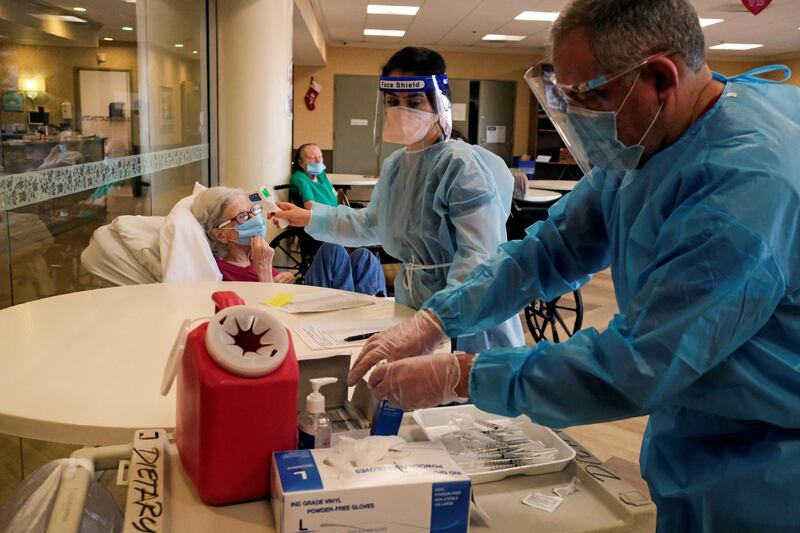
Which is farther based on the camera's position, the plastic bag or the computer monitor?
the computer monitor

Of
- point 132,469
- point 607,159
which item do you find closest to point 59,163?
point 132,469

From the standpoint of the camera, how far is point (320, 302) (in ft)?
6.27

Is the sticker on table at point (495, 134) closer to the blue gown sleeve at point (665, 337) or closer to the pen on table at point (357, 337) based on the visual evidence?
the pen on table at point (357, 337)

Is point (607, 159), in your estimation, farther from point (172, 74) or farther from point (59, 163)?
point (172, 74)

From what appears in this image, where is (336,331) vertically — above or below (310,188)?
below

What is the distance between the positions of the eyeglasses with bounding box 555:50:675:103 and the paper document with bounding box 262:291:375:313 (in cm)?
102

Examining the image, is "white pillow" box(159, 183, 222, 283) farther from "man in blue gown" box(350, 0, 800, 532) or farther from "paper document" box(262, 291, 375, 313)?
"man in blue gown" box(350, 0, 800, 532)

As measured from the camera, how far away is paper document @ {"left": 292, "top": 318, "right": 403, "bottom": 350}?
1544mm

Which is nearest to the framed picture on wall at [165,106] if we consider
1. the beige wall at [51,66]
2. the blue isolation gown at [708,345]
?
the beige wall at [51,66]

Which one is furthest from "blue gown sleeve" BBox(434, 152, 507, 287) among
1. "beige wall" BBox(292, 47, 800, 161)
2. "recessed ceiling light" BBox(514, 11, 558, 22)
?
"beige wall" BBox(292, 47, 800, 161)

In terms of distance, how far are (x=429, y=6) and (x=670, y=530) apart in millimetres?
7401

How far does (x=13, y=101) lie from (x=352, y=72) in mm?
9214

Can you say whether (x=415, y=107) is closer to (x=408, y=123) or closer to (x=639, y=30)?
(x=408, y=123)

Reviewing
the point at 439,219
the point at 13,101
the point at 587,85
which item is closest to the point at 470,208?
the point at 439,219
